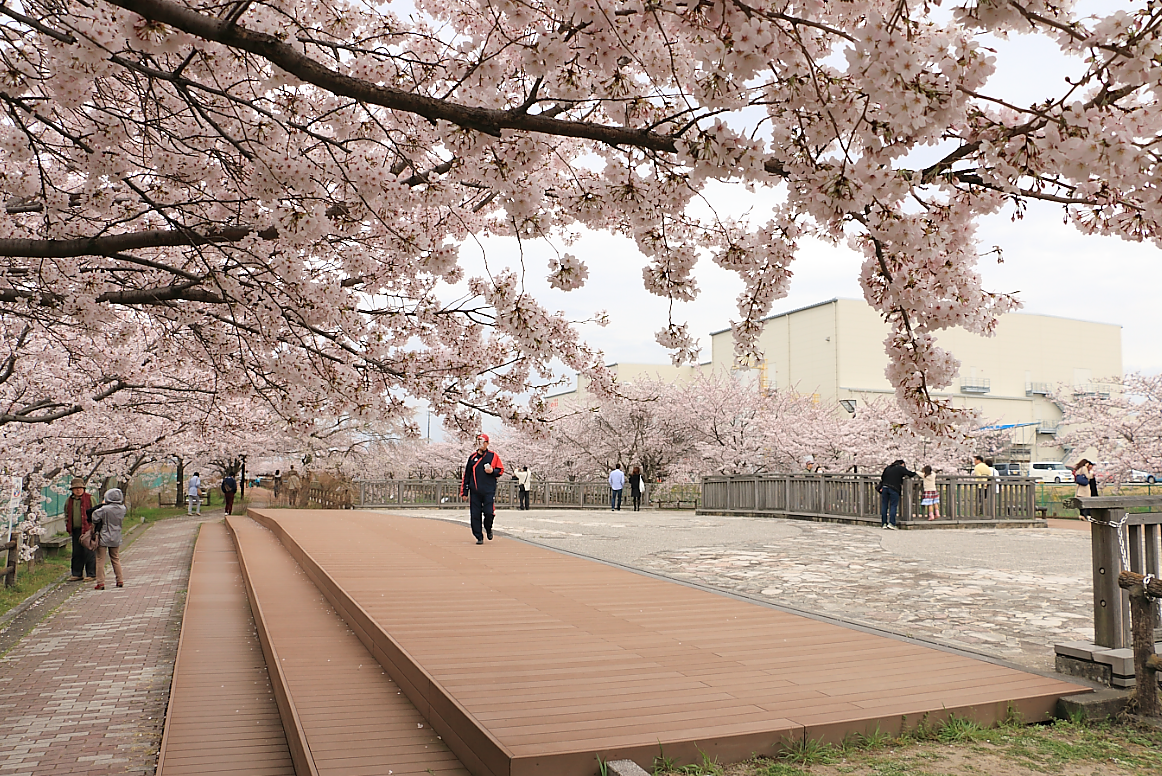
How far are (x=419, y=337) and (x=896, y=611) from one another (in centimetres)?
537

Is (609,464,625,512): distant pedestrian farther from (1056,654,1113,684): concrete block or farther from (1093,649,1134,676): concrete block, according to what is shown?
(1093,649,1134,676): concrete block

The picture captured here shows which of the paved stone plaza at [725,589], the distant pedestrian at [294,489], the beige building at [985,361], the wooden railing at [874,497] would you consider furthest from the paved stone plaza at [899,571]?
the beige building at [985,361]

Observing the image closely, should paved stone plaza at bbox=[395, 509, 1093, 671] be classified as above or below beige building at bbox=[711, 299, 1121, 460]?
below

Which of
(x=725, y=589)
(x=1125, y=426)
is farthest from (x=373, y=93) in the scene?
(x=1125, y=426)

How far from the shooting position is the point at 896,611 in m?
6.69

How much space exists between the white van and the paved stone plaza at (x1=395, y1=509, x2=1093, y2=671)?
30.3 metres

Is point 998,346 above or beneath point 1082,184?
above

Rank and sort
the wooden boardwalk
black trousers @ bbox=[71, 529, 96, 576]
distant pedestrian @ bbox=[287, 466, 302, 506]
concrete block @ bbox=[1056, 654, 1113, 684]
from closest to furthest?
the wooden boardwalk → concrete block @ bbox=[1056, 654, 1113, 684] → black trousers @ bbox=[71, 529, 96, 576] → distant pedestrian @ bbox=[287, 466, 302, 506]

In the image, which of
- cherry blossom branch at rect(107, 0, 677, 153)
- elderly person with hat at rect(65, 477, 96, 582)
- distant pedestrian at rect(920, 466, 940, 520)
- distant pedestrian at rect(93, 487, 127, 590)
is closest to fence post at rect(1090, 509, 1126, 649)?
cherry blossom branch at rect(107, 0, 677, 153)

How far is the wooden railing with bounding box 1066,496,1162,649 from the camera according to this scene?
15.1 ft

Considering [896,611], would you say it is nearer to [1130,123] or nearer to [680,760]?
[680,760]

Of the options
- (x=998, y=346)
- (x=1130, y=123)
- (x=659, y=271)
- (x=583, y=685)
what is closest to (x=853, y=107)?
(x=1130, y=123)

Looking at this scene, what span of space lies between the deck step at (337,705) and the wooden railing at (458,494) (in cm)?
1861

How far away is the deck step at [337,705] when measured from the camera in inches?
147
